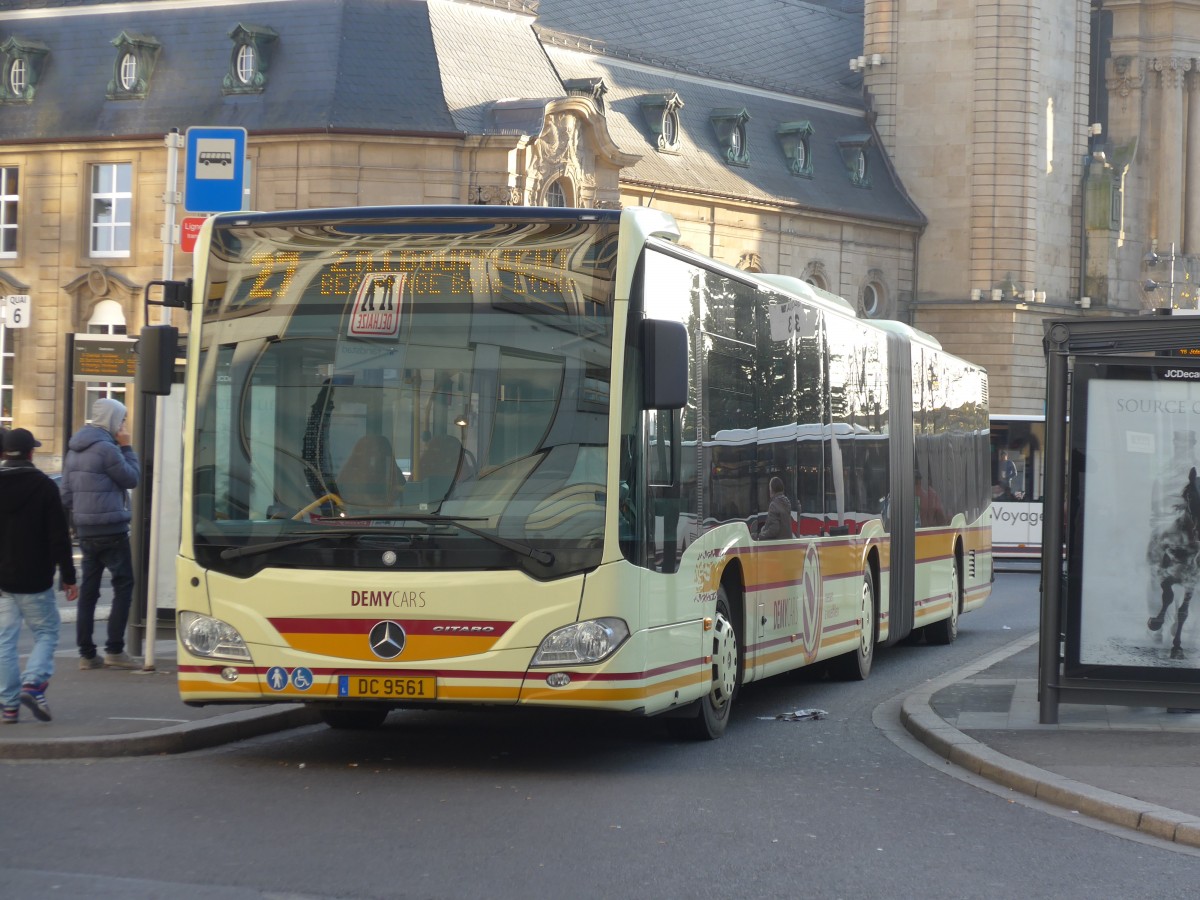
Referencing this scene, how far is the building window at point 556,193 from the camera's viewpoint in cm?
5047

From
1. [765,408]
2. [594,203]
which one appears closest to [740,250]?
[594,203]

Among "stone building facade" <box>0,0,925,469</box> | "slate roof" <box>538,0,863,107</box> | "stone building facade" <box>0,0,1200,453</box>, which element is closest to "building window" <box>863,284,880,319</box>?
"stone building facade" <box>0,0,1200,453</box>

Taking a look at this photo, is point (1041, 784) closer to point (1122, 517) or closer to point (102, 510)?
point (1122, 517)

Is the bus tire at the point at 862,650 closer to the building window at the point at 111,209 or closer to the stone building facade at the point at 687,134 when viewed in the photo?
the stone building facade at the point at 687,134

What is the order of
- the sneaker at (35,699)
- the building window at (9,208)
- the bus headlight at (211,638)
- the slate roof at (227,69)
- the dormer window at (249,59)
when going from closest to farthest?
the bus headlight at (211,638)
the sneaker at (35,699)
the slate roof at (227,69)
the dormer window at (249,59)
the building window at (9,208)

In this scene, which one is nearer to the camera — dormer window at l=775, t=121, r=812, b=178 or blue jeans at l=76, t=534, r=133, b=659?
blue jeans at l=76, t=534, r=133, b=659

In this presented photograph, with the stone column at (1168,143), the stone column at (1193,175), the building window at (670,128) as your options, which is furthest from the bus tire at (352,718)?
the stone column at (1193,175)

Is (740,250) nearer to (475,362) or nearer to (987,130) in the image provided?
(987,130)

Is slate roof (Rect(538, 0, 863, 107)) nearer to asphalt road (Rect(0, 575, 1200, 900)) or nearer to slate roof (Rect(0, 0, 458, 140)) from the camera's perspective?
slate roof (Rect(0, 0, 458, 140))

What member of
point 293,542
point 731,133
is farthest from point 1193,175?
point 293,542

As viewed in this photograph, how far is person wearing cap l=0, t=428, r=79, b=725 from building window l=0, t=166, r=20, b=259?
4193 centimetres

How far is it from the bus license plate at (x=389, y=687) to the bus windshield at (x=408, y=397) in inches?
22.9

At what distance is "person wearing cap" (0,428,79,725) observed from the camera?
11281 mm

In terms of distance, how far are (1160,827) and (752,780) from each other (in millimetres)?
2252
